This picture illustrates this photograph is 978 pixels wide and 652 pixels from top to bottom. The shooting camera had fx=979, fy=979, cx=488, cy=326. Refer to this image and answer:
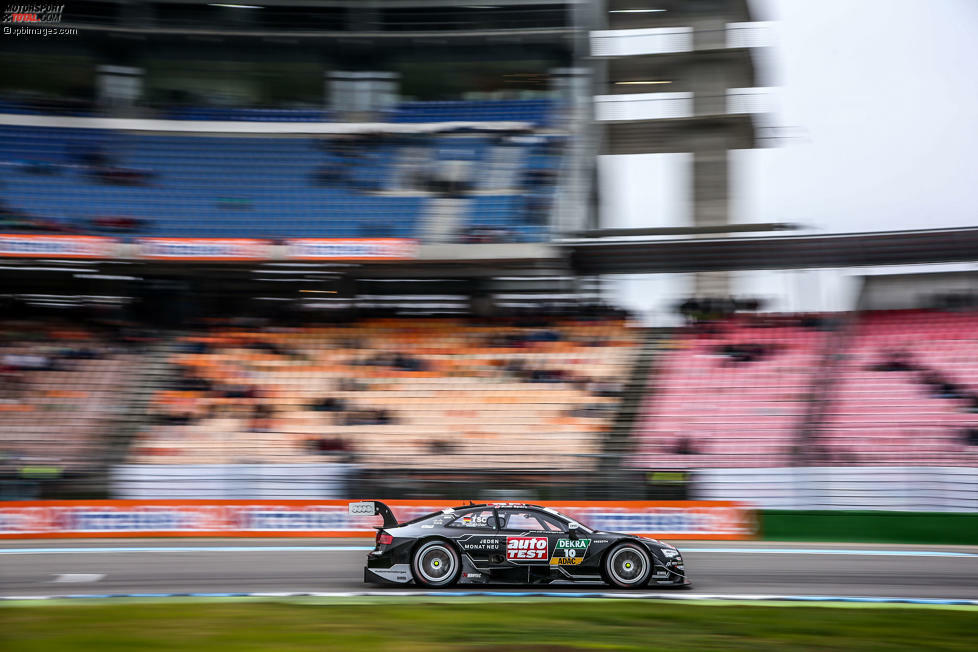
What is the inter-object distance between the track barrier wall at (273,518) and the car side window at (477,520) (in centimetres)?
565

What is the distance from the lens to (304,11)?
2927 centimetres

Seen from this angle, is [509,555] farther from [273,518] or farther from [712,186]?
[712,186]

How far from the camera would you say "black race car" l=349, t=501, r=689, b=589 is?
35.2 feet

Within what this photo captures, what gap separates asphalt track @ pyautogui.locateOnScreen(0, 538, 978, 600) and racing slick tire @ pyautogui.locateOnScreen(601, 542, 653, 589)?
7.0 inches

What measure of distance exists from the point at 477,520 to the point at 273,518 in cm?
695

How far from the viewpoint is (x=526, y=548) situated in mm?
10766

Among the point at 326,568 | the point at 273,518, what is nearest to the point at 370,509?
the point at 326,568

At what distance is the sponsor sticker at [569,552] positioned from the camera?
425 inches

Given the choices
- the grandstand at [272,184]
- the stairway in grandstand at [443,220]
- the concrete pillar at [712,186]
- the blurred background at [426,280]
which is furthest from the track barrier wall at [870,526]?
the concrete pillar at [712,186]

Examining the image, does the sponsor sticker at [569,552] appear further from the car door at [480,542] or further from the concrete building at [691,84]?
the concrete building at [691,84]

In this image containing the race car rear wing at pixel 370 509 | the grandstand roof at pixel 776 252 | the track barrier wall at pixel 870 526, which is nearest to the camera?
the race car rear wing at pixel 370 509

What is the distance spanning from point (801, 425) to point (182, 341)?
14.1 m

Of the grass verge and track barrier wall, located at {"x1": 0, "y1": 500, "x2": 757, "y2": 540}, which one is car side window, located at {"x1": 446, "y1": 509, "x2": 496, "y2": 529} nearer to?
the grass verge

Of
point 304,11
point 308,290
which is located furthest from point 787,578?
point 304,11
